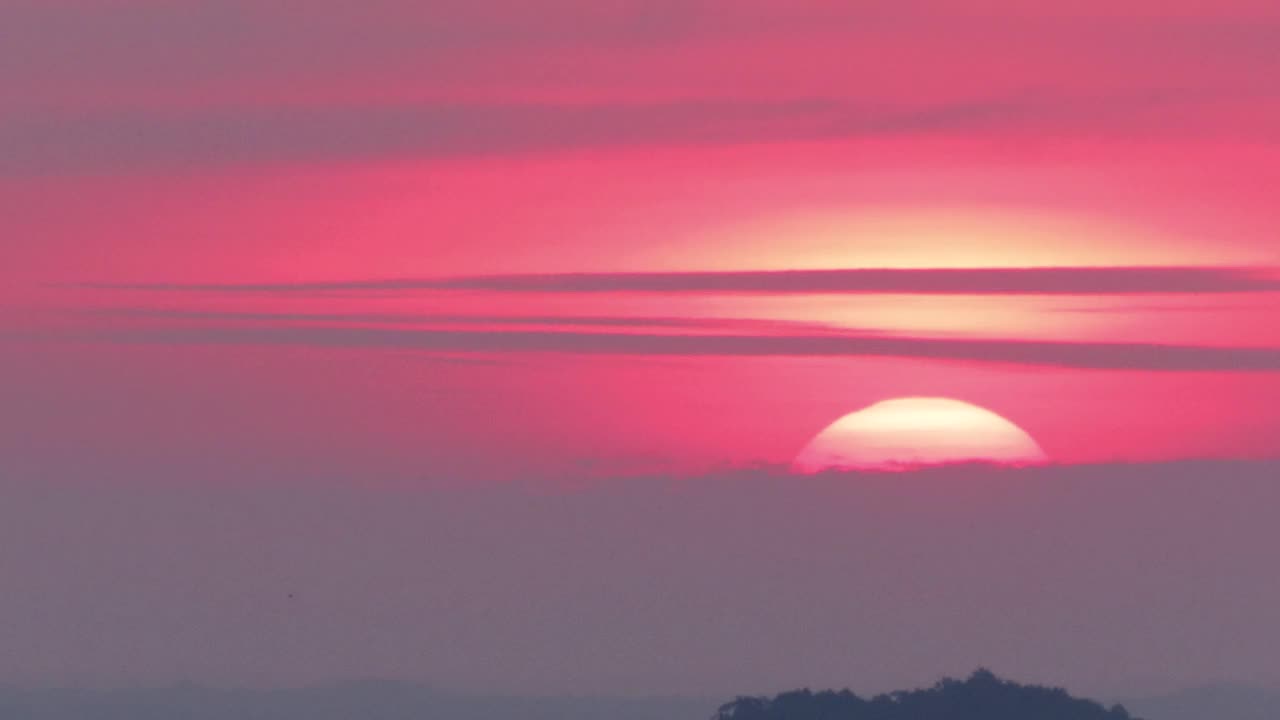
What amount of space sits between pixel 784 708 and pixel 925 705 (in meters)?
5.35

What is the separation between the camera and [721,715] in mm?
133375

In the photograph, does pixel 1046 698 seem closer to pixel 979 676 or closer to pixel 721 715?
pixel 979 676

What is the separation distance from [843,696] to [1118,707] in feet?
34.2

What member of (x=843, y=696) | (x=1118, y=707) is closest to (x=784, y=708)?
(x=843, y=696)

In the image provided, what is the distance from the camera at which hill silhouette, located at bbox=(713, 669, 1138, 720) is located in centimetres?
12975

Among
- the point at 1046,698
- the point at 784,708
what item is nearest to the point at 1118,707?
the point at 1046,698

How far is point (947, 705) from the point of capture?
131 meters

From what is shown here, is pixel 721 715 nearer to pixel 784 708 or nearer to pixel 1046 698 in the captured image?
pixel 784 708

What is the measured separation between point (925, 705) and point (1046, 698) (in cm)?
468

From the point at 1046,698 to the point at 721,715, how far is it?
1255 cm

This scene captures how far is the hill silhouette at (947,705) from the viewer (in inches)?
5108

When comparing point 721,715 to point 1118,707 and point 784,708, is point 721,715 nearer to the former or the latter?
point 784,708

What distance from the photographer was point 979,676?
132 meters

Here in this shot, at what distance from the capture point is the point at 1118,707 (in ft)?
423
